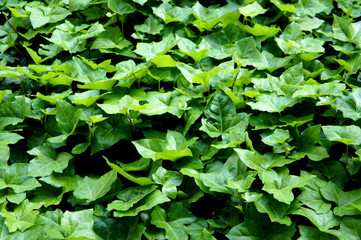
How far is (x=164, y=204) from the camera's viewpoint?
5.51 ft

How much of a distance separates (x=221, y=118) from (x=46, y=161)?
947 millimetres

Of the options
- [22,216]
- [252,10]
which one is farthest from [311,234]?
[252,10]

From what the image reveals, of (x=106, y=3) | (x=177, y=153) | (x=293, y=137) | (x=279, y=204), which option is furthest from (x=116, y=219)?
(x=106, y=3)

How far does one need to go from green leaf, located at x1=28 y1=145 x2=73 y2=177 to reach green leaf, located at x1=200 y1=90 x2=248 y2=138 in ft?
2.44

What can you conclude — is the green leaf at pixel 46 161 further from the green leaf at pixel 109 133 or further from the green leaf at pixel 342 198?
the green leaf at pixel 342 198

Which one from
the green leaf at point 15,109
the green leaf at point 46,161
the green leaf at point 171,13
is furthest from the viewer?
the green leaf at point 171,13

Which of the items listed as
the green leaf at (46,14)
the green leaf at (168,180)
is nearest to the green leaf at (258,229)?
the green leaf at (168,180)

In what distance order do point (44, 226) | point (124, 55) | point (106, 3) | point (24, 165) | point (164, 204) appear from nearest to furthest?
point (44, 226) < point (164, 204) < point (24, 165) < point (124, 55) < point (106, 3)

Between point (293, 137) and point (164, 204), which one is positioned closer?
point (164, 204)

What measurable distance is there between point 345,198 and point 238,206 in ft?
1.61

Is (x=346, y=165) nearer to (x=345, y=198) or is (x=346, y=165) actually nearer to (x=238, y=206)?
(x=345, y=198)

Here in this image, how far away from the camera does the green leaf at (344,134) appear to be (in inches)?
65.1

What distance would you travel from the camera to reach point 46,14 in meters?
2.70

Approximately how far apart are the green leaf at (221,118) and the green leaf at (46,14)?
1.46 metres
